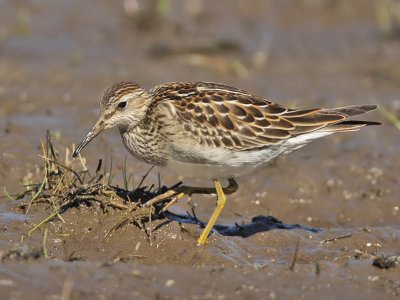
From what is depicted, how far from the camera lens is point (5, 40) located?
14.0 meters

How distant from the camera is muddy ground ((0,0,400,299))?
6.67 m

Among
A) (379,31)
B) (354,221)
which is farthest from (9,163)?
(379,31)

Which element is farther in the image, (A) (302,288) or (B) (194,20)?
(B) (194,20)

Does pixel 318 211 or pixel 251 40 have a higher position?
pixel 251 40

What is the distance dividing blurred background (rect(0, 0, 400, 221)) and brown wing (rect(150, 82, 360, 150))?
75.8 inches

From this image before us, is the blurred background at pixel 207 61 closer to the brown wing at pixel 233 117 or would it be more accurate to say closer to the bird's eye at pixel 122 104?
the bird's eye at pixel 122 104

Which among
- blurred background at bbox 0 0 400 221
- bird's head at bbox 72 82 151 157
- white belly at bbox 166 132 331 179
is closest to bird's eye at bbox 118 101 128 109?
bird's head at bbox 72 82 151 157

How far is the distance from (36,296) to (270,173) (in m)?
4.70

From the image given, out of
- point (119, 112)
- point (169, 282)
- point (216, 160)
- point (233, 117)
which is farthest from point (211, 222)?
point (169, 282)

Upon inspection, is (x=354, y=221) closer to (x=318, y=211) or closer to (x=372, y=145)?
(x=318, y=211)

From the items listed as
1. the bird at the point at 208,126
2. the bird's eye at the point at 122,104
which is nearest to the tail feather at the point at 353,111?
the bird at the point at 208,126

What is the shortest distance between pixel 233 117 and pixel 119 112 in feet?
3.49

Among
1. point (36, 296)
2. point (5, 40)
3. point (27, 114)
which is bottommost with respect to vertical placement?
point (36, 296)

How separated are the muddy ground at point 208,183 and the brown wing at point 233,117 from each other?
2.99 feet
